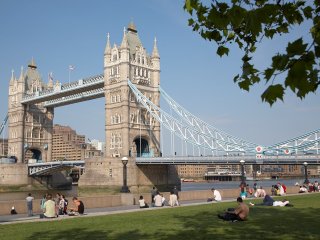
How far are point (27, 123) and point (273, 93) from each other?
254 feet

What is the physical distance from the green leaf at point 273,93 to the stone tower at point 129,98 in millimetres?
50896

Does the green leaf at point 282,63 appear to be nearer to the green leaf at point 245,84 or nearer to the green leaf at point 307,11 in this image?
the green leaf at point 245,84

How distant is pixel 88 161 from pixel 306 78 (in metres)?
51.1

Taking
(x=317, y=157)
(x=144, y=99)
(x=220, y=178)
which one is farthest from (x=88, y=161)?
(x=220, y=178)

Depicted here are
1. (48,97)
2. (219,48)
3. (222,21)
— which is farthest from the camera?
(48,97)

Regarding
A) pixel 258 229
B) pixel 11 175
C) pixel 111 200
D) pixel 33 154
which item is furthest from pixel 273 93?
pixel 33 154

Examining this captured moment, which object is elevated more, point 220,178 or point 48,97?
point 48,97

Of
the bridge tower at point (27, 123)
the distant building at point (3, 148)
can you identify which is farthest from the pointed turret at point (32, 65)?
the distant building at point (3, 148)

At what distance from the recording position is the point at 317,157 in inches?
1596

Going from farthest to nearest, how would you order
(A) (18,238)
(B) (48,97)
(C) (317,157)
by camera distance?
1. (B) (48,97)
2. (C) (317,157)
3. (A) (18,238)

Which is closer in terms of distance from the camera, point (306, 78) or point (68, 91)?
point (306, 78)

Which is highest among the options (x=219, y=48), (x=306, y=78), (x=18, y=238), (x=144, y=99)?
(x=144, y=99)

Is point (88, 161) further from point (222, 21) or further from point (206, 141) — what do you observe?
point (222, 21)

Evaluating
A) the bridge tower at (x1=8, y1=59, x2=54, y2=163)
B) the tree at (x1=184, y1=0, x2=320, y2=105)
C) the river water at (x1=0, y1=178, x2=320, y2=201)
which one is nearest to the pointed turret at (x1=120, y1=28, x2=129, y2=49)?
the river water at (x1=0, y1=178, x2=320, y2=201)
